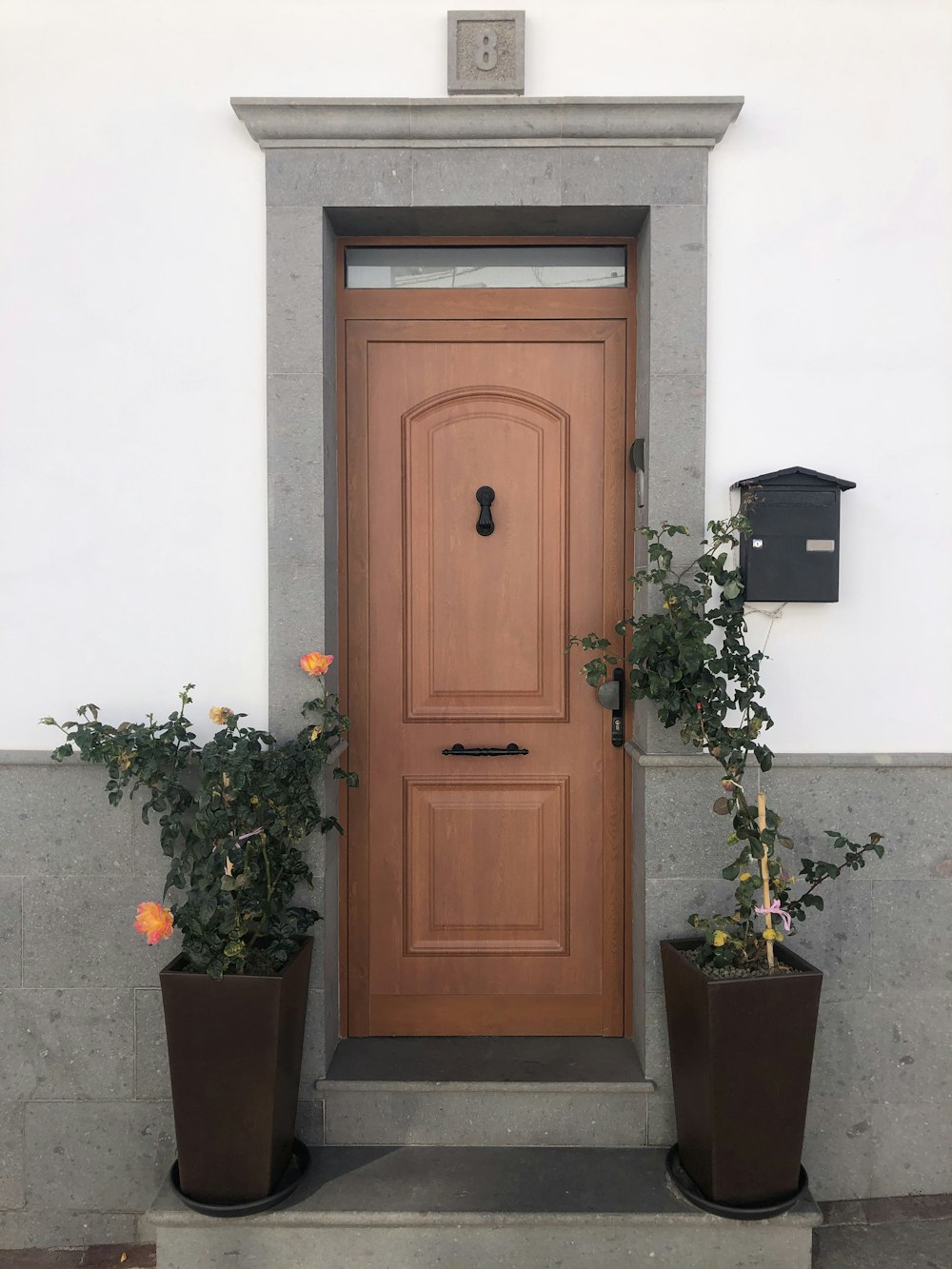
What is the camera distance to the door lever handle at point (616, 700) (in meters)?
3.05

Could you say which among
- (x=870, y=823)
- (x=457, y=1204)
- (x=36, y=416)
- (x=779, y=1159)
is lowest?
(x=457, y=1204)

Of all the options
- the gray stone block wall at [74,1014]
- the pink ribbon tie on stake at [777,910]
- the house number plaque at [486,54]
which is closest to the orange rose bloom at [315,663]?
the gray stone block wall at [74,1014]

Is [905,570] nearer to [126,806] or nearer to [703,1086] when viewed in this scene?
[703,1086]

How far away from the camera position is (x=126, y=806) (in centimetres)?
279

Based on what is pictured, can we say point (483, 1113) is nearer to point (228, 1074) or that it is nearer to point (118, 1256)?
point (228, 1074)

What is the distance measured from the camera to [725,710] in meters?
2.68

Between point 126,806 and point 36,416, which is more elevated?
point 36,416

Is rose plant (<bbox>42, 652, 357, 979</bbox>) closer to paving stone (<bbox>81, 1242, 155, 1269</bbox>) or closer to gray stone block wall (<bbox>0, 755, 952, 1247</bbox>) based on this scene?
gray stone block wall (<bbox>0, 755, 952, 1247</bbox>)

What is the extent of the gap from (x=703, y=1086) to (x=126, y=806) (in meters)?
1.88

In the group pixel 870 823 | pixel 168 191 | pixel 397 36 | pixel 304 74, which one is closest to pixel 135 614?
pixel 168 191

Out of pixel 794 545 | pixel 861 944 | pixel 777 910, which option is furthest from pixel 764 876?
pixel 794 545

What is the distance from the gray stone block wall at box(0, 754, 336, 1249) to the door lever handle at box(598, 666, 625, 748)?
41.4 inches

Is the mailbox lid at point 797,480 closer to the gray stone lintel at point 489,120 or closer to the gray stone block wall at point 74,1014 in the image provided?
the gray stone lintel at point 489,120

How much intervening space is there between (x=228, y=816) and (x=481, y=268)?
6.53 feet
